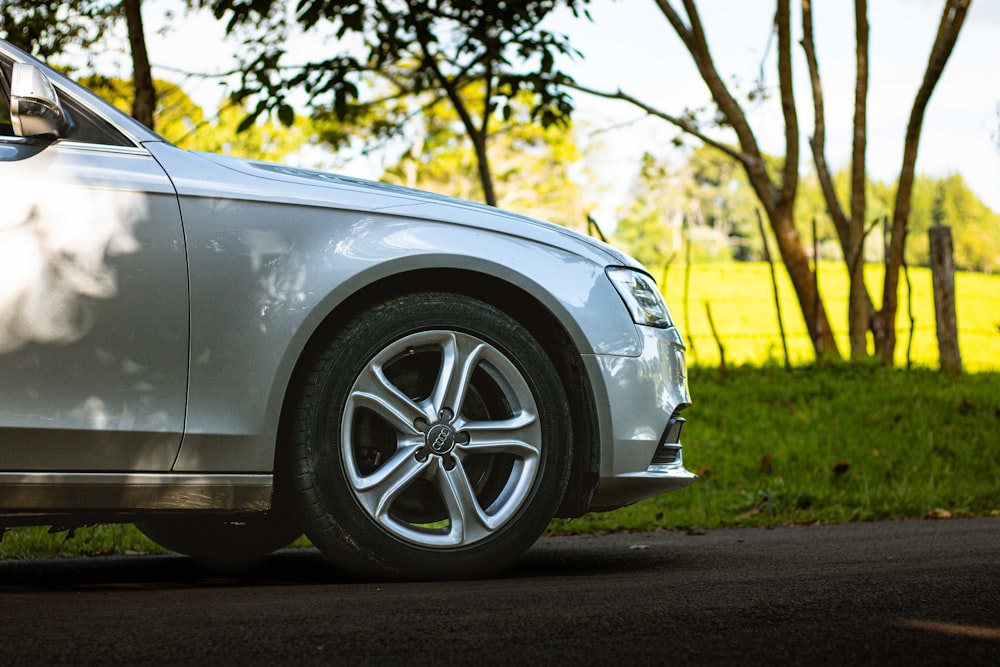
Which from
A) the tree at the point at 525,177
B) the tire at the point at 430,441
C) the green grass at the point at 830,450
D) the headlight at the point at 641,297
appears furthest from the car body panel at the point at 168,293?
the tree at the point at 525,177

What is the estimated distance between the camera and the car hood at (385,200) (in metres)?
3.29

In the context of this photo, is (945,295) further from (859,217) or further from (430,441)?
(430,441)

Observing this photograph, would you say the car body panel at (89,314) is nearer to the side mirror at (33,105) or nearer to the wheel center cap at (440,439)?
the side mirror at (33,105)

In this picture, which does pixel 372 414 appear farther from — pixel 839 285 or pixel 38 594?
pixel 839 285

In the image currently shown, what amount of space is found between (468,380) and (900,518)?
368 centimetres

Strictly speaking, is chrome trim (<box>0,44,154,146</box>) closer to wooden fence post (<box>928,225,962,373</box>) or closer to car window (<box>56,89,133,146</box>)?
car window (<box>56,89,133,146</box>)

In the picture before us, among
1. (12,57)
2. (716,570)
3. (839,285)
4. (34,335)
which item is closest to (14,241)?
(34,335)

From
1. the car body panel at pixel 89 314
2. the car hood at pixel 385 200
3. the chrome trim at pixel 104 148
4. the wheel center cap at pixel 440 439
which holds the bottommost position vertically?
the wheel center cap at pixel 440 439

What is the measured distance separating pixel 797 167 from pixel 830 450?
3.70 metres

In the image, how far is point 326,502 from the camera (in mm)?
3186

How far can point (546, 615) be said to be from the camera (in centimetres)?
253

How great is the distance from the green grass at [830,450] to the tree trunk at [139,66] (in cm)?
382

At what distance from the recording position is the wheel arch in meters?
3.43

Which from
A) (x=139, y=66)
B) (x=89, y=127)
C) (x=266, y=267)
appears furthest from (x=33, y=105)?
(x=139, y=66)
